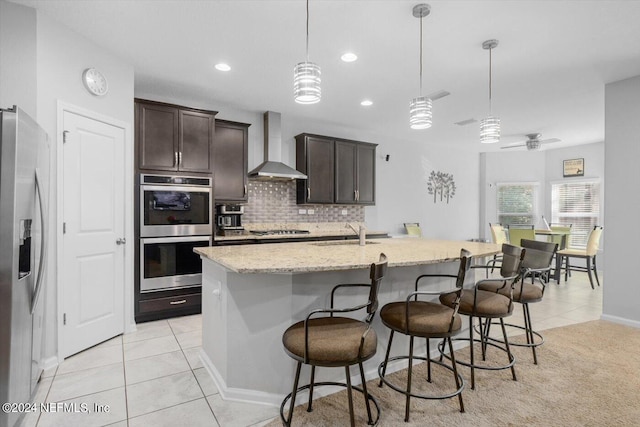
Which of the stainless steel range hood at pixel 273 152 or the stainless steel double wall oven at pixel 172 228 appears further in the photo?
the stainless steel range hood at pixel 273 152

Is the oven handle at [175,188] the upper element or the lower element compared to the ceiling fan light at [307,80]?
lower

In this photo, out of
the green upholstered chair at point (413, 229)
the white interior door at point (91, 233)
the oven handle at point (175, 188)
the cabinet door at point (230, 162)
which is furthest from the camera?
the green upholstered chair at point (413, 229)

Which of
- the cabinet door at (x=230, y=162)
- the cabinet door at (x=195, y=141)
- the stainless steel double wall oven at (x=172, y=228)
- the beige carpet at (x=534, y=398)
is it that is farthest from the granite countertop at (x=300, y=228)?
the beige carpet at (x=534, y=398)

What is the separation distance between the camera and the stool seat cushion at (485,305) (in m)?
2.25

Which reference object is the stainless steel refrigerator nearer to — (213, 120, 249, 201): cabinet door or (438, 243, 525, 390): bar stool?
(213, 120, 249, 201): cabinet door

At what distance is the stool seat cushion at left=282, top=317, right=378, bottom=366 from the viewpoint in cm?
157

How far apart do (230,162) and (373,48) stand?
237cm

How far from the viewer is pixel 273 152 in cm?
494

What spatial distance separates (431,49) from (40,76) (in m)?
3.19

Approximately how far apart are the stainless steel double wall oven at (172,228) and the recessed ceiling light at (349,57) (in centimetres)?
205

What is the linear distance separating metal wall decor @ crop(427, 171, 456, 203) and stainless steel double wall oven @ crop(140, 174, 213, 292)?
4963 mm

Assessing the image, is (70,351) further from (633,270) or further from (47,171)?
(633,270)

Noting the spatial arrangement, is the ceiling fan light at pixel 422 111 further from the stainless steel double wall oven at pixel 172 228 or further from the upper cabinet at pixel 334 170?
the upper cabinet at pixel 334 170

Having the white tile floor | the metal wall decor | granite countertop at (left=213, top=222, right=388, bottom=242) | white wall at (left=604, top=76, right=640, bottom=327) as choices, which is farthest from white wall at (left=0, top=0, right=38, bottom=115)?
the metal wall decor
